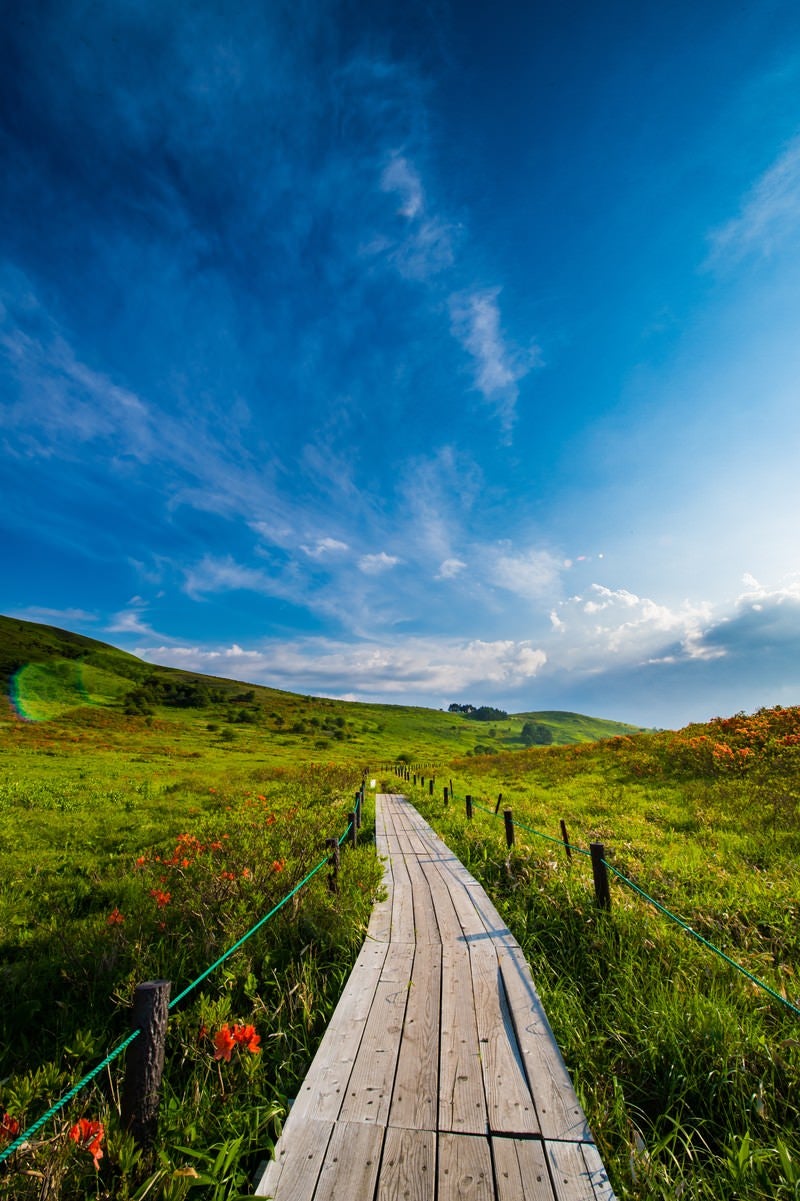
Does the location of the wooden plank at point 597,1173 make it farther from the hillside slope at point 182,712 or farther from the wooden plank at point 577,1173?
the hillside slope at point 182,712

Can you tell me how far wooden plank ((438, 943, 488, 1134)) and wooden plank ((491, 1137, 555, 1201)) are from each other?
0.66 feet

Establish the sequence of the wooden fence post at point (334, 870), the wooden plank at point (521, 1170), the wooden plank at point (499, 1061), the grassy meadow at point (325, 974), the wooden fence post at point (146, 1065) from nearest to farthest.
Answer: the wooden plank at point (521, 1170) → the wooden fence post at point (146, 1065) → the grassy meadow at point (325, 974) → the wooden plank at point (499, 1061) → the wooden fence post at point (334, 870)

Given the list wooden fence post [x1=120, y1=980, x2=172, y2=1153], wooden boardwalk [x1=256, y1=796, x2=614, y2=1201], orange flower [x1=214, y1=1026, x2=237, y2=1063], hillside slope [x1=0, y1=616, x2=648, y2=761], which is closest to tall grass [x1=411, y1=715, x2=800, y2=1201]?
wooden boardwalk [x1=256, y1=796, x2=614, y2=1201]

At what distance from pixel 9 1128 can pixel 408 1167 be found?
251 cm

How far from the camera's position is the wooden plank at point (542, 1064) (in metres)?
3.06

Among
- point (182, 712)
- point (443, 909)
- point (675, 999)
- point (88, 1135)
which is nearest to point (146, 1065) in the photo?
point (88, 1135)

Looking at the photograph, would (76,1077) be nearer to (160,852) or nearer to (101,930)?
(101,930)

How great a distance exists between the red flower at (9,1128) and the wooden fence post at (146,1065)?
0.79 meters

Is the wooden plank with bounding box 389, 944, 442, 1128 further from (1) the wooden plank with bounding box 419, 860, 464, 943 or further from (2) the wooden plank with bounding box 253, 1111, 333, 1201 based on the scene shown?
(1) the wooden plank with bounding box 419, 860, 464, 943

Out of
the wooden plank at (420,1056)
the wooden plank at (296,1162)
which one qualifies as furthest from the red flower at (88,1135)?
the wooden plank at (420,1056)

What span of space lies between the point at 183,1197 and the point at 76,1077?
2.05 m

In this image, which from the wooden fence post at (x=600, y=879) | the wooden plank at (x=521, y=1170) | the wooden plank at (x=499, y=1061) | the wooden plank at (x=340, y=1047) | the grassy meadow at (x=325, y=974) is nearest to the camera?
the wooden plank at (x=521, y=1170)

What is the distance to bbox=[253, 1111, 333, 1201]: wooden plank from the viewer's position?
2.61 m

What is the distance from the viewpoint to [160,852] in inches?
455
